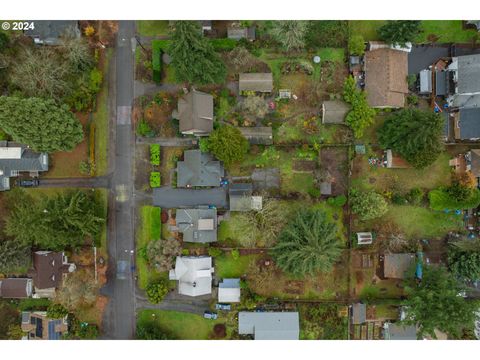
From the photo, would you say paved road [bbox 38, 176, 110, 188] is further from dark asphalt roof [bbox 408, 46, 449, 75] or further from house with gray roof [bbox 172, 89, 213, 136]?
dark asphalt roof [bbox 408, 46, 449, 75]

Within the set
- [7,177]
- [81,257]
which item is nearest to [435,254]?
[81,257]

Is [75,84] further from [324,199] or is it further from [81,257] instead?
[324,199]

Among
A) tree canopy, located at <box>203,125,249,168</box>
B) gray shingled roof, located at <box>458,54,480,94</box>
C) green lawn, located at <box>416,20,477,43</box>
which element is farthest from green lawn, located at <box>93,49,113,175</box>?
gray shingled roof, located at <box>458,54,480,94</box>

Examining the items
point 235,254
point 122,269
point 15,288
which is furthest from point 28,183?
point 235,254

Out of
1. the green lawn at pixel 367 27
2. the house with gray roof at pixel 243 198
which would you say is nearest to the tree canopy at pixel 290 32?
the green lawn at pixel 367 27

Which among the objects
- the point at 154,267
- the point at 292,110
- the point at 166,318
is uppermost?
the point at 292,110

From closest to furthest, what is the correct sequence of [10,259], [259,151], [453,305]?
[453,305], [10,259], [259,151]

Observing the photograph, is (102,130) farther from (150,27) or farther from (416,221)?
(416,221)

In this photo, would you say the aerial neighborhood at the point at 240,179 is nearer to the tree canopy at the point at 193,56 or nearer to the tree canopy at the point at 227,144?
the tree canopy at the point at 227,144
